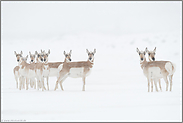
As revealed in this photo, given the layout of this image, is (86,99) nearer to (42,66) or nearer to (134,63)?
(42,66)

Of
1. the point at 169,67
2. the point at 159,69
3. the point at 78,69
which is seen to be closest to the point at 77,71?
the point at 78,69

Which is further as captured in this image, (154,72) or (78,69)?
(78,69)

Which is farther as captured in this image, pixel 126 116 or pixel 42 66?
pixel 42 66

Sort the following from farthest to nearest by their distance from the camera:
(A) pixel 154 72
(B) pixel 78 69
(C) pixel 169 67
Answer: (B) pixel 78 69 < (A) pixel 154 72 < (C) pixel 169 67

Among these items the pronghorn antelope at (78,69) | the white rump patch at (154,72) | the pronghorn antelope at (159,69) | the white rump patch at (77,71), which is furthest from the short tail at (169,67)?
the white rump patch at (77,71)

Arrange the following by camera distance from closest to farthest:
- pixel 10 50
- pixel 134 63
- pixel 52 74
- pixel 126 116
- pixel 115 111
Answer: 1. pixel 126 116
2. pixel 115 111
3. pixel 52 74
4. pixel 134 63
5. pixel 10 50

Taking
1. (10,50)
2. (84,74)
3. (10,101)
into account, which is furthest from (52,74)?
(10,50)

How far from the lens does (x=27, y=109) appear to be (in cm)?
879

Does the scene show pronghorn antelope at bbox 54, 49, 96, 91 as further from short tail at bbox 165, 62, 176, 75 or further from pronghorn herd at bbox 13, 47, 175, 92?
short tail at bbox 165, 62, 176, 75

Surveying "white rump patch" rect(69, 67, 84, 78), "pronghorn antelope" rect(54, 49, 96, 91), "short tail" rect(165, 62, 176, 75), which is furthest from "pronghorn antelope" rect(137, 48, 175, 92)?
"white rump patch" rect(69, 67, 84, 78)

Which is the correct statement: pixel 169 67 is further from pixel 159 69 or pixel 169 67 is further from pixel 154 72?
pixel 154 72

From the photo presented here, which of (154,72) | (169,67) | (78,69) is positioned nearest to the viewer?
(169,67)

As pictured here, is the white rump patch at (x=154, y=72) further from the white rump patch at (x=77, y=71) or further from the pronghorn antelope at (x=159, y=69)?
the white rump patch at (x=77, y=71)

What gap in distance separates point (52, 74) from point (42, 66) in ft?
5.88
